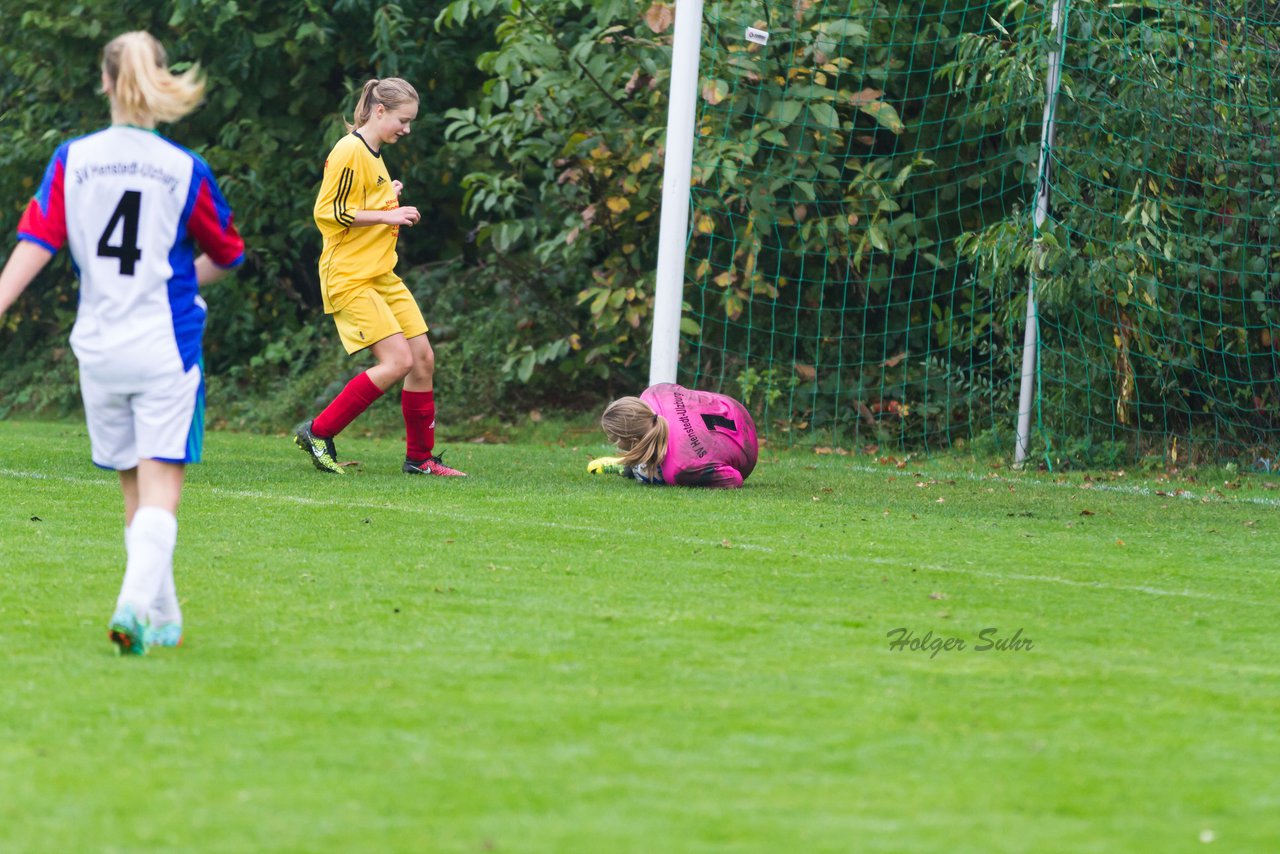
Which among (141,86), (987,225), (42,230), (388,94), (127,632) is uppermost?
(388,94)

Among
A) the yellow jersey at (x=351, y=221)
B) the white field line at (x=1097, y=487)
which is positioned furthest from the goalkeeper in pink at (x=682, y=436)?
the white field line at (x=1097, y=487)

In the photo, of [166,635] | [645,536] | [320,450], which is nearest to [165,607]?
[166,635]

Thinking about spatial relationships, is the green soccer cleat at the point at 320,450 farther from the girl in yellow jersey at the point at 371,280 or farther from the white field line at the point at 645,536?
the white field line at the point at 645,536

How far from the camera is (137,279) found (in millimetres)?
4285

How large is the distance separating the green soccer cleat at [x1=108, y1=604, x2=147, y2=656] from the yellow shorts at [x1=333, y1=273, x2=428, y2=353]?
448 cm

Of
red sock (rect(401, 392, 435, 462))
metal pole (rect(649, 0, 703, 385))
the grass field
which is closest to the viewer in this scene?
the grass field

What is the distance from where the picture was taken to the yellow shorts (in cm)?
871

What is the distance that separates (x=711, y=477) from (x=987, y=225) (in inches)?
185

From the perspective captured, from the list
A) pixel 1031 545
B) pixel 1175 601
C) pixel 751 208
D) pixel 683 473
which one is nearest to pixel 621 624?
pixel 1175 601

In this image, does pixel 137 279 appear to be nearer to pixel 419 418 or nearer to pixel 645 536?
pixel 645 536

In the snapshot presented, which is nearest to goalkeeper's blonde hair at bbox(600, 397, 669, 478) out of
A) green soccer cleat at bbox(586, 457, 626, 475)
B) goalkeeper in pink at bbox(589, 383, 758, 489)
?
goalkeeper in pink at bbox(589, 383, 758, 489)

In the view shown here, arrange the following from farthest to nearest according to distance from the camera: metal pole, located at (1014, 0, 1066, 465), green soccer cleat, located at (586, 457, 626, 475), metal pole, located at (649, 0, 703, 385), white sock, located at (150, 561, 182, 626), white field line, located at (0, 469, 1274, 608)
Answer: metal pole, located at (1014, 0, 1066, 465), metal pole, located at (649, 0, 703, 385), green soccer cleat, located at (586, 457, 626, 475), white field line, located at (0, 469, 1274, 608), white sock, located at (150, 561, 182, 626)

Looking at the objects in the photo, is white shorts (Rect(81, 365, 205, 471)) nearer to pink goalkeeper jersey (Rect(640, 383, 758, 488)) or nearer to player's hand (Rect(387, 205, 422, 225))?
player's hand (Rect(387, 205, 422, 225))

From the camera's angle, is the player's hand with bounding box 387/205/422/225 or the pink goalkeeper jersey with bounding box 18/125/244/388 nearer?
the pink goalkeeper jersey with bounding box 18/125/244/388
